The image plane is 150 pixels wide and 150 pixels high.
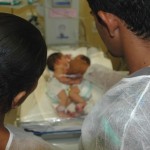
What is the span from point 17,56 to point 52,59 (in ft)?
3.23

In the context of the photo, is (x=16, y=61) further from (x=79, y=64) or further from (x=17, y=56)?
(x=79, y=64)

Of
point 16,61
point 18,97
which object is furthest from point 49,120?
point 16,61

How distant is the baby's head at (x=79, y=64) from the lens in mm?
1789

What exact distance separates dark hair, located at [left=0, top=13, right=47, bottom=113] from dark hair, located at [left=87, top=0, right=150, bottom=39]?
0.22m

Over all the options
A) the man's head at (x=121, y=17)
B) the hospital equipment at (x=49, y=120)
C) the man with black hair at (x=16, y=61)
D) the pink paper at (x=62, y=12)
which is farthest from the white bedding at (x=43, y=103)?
the man's head at (x=121, y=17)

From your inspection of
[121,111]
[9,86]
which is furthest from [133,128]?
[9,86]

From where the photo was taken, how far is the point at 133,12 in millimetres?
789

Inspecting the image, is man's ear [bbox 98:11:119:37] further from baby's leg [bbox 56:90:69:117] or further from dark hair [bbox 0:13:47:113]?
baby's leg [bbox 56:90:69:117]

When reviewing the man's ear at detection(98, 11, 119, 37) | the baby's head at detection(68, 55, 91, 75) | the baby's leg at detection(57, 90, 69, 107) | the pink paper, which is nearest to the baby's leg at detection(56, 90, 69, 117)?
the baby's leg at detection(57, 90, 69, 107)

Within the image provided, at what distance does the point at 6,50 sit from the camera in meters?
0.79

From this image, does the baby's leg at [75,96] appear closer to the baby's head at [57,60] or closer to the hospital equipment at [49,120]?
the hospital equipment at [49,120]

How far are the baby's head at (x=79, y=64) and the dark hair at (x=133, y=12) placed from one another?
37.9 inches

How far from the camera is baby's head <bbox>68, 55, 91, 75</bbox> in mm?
1789

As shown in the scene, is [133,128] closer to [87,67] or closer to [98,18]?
[98,18]
